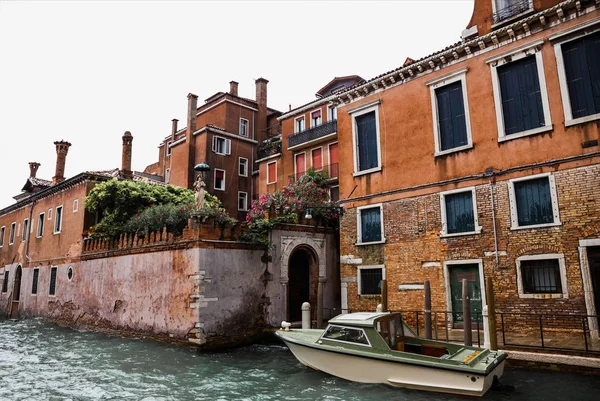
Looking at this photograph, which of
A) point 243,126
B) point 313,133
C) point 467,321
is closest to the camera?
point 467,321

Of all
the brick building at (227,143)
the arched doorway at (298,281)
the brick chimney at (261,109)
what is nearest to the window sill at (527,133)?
the arched doorway at (298,281)

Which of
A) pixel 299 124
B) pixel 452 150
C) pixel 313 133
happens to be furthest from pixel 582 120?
pixel 299 124

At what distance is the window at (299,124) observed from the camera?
83.3ft

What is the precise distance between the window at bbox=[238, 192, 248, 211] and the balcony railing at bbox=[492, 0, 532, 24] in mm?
20690

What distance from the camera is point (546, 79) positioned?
11234 millimetres

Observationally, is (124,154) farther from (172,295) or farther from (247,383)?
(247,383)

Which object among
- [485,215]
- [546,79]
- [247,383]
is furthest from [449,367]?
[546,79]

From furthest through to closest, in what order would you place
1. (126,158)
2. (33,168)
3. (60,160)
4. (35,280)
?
(33,168), (60,160), (35,280), (126,158)

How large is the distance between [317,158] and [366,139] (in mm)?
8923

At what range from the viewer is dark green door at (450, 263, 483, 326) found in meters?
11.8

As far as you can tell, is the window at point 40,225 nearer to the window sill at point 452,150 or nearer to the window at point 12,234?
the window at point 12,234

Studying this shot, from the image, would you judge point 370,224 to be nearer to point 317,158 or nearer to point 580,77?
point 580,77

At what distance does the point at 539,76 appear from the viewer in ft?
37.3

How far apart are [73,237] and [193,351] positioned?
11307 mm
